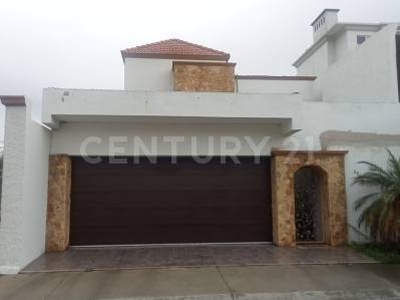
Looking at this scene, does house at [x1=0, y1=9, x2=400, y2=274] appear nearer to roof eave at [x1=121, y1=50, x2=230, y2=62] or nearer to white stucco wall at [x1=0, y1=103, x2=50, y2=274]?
white stucco wall at [x1=0, y1=103, x2=50, y2=274]

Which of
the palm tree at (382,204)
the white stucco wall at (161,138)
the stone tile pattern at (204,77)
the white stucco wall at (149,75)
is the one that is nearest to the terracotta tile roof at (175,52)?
the white stucco wall at (149,75)

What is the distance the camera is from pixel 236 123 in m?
10.4

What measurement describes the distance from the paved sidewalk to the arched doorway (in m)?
2.63

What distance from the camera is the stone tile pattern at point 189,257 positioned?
26.7ft

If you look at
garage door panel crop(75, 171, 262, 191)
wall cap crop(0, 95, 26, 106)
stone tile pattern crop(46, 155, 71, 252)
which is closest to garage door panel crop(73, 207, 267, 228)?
stone tile pattern crop(46, 155, 71, 252)

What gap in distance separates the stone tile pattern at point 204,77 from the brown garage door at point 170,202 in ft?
10.4

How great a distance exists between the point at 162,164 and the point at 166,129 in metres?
0.99

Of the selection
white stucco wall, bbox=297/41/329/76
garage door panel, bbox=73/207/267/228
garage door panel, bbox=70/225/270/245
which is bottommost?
garage door panel, bbox=70/225/270/245

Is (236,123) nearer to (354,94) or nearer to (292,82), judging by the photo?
(354,94)

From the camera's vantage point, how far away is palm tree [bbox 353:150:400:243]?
8562mm

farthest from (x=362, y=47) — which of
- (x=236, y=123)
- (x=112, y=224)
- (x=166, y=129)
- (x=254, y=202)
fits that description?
(x=112, y=224)

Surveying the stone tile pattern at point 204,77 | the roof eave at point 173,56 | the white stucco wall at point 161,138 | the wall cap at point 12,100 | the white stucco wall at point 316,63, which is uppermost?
the white stucco wall at point 316,63

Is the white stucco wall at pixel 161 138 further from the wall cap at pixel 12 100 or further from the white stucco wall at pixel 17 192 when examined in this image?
the wall cap at pixel 12 100

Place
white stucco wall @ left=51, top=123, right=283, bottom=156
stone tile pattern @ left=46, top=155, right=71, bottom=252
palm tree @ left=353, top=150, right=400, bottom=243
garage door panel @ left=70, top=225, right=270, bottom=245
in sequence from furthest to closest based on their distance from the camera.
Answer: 1. garage door panel @ left=70, top=225, right=270, bottom=245
2. white stucco wall @ left=51, top=123, right=283, bottom=156
3. stone tile pattern @ left=46, top=155, right=71, bottom=252
4. palm tree @ left=353, top=150, right=400, bottom=243
